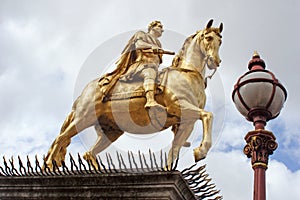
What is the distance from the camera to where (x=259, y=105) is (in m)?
12.1

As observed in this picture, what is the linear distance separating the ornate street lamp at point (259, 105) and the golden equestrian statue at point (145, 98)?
27.1 inches

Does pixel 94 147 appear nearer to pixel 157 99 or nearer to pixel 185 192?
pixel 157 99

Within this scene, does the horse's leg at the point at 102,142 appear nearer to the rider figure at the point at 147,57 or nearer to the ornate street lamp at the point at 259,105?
the rider figure at the point at 147,57

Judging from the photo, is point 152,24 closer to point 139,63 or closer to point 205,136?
point 139,63

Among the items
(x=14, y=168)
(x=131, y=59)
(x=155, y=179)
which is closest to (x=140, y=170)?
(x=155, y=179)

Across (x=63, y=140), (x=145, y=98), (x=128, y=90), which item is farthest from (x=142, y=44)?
(x=63, y=140)

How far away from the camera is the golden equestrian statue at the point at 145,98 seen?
12.1 meters

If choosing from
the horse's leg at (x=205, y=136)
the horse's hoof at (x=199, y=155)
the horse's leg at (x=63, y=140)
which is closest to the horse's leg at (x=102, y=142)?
the horse's leg at (x=63, y=140)

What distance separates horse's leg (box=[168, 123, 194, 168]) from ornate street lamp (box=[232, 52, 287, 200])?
925 mm

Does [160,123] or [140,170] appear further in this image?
[160,123]

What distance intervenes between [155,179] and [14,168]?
2.38 m

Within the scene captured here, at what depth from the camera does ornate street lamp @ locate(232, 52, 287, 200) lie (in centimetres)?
1171

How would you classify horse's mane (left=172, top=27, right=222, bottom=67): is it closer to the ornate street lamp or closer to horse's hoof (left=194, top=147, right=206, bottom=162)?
the ornate street lamp

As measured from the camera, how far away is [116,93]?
12.5 m
